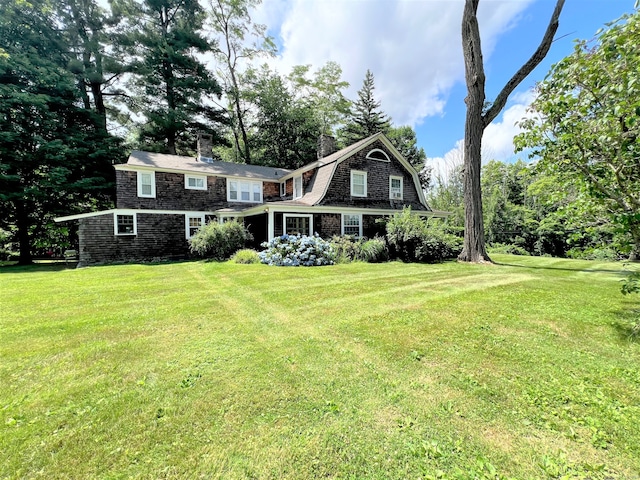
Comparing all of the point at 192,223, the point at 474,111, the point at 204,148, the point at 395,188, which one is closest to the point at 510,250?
the point at 395,188

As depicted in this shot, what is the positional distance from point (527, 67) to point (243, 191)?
1566 centimetres

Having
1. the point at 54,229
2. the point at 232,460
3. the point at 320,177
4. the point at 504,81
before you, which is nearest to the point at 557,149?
the point at 232,460

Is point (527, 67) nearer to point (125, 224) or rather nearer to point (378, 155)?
point (378, 155)

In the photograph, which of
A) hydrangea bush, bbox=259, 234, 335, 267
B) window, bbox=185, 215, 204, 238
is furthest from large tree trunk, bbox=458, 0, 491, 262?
window, bbox=185, 215, 204, 238

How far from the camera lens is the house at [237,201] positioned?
46.1 feet

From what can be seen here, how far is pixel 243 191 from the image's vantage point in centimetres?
1809

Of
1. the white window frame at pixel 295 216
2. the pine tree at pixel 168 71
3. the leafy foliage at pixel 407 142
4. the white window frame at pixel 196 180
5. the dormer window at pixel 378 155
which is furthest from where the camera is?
the leafy foliage at pixel 407 142

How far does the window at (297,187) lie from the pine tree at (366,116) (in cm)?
1478

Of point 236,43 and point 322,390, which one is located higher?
point 236,43

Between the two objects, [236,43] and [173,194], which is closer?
[173,194]

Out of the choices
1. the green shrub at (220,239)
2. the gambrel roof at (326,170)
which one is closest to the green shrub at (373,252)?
the gambrel roof at (326,170)

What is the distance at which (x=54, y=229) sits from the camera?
17547 millimetres

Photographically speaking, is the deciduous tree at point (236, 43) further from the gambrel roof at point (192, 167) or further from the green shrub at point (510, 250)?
the green shrub at point (510, 250)

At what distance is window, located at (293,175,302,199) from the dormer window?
4524 millimetres
